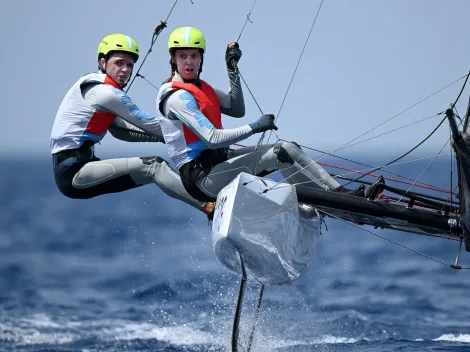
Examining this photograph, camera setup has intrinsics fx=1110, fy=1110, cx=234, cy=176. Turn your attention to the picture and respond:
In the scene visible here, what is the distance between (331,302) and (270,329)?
2478mm

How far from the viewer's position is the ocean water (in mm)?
8828

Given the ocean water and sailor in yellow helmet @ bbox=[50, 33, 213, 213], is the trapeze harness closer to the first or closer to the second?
sailor in yellow helmet @ bbox=[50, 33, 213, 213]

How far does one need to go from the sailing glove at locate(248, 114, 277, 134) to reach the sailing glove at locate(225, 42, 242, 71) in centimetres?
60

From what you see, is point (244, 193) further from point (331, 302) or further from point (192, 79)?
point (331, 302)

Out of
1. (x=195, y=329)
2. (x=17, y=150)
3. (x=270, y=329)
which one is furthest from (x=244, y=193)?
(x=17, y=150)

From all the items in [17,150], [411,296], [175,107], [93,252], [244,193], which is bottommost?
[17,150]

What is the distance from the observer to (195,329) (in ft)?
29.9

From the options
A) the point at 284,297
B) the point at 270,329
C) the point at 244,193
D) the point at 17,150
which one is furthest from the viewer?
the point at 17,150

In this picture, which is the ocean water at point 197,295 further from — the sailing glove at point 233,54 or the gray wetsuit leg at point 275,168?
the sailing glove at point 233,54

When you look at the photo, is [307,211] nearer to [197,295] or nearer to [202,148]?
[202,148]

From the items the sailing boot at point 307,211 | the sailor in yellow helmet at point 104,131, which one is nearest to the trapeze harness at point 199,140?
the sailor in yellow helmet at point 104,131

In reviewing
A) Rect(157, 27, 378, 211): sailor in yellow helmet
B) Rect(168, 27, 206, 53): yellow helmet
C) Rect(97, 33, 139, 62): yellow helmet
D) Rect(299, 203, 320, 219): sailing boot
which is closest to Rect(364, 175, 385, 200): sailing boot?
Rect(157, 27, 378, 211): sailor in yellow helmet

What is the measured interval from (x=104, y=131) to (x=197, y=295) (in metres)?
4.03

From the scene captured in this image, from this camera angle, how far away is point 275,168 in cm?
685
